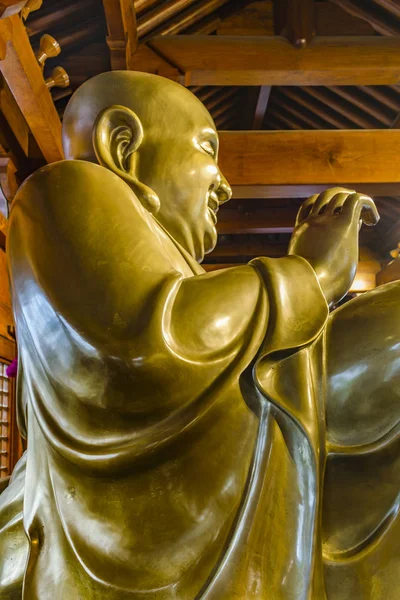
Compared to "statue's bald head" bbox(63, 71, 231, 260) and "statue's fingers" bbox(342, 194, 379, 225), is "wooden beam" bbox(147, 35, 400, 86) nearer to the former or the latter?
"statue's bald head" bbox(63, 71, 231, 260)

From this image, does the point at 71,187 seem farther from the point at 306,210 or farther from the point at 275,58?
the point at 275,58

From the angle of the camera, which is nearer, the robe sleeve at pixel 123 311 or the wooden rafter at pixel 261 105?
the robe sleeve at pixel 123 311

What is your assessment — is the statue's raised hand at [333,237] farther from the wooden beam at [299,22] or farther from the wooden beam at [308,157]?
the wooden beam at [299,22]

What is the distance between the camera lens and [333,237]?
36.7 inches

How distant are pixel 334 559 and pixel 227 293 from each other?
42 cm

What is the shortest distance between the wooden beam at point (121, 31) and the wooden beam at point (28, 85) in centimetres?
44

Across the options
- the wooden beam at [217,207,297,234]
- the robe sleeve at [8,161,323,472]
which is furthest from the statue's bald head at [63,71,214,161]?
the wooden beam at [217,207,297,234]

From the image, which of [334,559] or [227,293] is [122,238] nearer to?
[227,293]

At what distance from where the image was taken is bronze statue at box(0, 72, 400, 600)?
80 centimetres

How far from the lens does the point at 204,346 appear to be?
0.82 m

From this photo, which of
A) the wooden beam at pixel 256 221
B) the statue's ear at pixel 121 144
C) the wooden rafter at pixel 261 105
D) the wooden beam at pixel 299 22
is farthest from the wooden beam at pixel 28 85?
the wooden beam at pixel 256 221

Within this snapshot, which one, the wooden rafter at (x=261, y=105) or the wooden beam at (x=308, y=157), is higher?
the wooden beam at (x=308, y=157)

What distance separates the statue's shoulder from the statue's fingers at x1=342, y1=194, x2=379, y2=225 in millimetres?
329

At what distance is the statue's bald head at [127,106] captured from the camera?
3.66 feet
